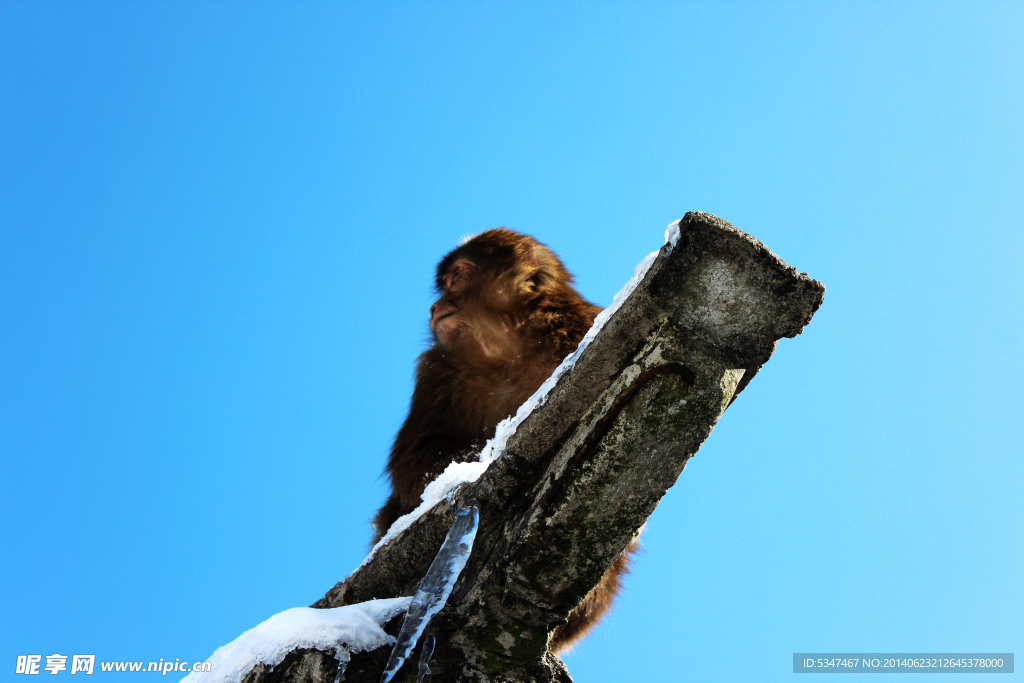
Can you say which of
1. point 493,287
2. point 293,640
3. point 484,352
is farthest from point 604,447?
point 493,287

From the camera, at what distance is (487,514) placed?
2164 millimetres

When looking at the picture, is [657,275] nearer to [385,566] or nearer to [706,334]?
[706,334]

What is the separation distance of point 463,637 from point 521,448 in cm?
55

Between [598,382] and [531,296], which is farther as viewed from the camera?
[531,296]

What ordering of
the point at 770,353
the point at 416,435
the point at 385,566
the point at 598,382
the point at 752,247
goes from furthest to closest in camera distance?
1. the point at 416,435
2. the point at 385,566
3. the point at 598,382
4. the point at 770,353
5. the point at 752,247

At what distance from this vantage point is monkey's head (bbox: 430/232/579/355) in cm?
410

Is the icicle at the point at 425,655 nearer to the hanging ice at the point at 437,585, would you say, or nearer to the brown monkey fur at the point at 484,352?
the hanging ice at the point at 437,585

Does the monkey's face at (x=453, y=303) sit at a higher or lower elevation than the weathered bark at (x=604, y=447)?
higher

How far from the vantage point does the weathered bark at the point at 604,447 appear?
66.7 inches

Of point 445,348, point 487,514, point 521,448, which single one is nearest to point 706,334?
point 521,448

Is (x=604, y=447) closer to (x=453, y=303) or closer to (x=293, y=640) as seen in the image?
(x=293, y=640)

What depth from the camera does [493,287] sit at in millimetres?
4270

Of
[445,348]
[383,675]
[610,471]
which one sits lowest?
[383,675]

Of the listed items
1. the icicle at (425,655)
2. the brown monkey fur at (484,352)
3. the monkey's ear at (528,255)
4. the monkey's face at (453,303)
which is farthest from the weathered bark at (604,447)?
the monkey's ear at (528,255)
